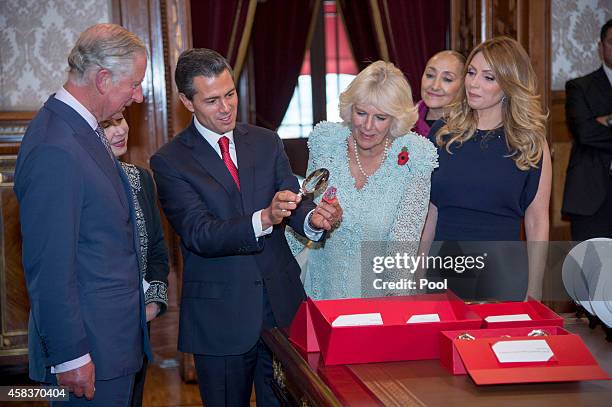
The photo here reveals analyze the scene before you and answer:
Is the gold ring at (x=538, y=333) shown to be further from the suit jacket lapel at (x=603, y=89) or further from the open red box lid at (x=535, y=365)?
the suit jacket lapel at (x=603, y=89)

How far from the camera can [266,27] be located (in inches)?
229

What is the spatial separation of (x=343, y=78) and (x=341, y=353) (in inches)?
185

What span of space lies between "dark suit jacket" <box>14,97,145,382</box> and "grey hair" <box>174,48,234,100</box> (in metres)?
0.50

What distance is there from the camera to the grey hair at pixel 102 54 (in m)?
2.00

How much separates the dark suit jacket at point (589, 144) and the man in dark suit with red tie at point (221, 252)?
265 cm

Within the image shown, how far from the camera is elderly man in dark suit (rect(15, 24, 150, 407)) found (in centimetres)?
187

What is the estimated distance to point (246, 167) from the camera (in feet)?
8.42

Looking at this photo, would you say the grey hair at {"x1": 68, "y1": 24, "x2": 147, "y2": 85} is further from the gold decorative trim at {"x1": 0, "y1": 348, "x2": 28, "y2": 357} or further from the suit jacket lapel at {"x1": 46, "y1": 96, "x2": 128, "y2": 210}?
the gold decorative trim at {"x1": 0, "y1": 348, "x2": 28, "y2": 357}

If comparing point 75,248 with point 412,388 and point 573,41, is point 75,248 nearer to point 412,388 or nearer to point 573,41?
point 412,388

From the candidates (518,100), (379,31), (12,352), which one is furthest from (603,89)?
(12,352)

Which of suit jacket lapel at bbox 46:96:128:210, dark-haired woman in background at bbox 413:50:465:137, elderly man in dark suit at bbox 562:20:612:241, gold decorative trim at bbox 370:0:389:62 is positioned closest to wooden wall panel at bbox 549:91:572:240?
elderly man in dark suit at bbox 562:20:612:241

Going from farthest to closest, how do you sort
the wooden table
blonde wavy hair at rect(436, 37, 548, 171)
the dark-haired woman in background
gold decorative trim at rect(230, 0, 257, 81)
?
1. gold decorative trim at rect(230, 0, 257, 81)
2. the dark-haired woman in background
3. blonde wavy hair at rect(436, 37, 548, 171)
4. the wooden table

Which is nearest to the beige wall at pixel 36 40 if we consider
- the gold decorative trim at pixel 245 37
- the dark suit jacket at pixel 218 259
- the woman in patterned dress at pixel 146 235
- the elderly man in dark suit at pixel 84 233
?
the gold decorative trim at pixel 245 37

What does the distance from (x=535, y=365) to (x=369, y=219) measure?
1.07 meters
